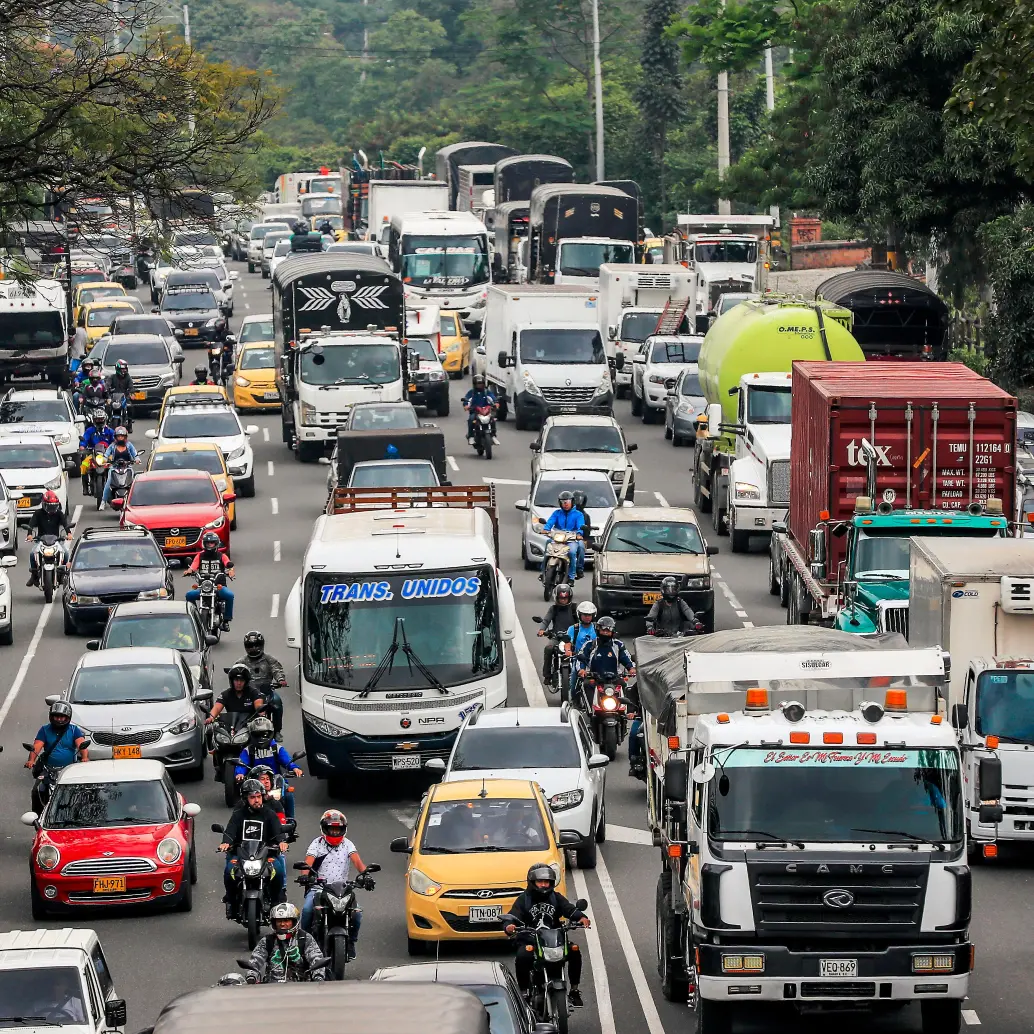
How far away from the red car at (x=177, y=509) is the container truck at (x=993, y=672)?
17.2 meters

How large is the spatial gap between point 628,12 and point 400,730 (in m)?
104

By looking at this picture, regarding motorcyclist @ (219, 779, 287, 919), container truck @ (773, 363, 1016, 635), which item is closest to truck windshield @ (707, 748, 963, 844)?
motorcyclist @ (219, 779, 287, 919)

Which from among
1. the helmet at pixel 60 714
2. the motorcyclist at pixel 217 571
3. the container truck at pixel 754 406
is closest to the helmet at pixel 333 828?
the helmet at pixel 60 714

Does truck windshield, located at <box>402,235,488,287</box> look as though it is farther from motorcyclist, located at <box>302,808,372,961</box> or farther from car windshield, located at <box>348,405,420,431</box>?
motorcyclist, located at <box>302,808,372,961</box>

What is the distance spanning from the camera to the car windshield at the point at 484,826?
18.9m

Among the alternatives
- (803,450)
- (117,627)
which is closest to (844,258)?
(803,450)

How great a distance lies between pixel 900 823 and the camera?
14.9 m

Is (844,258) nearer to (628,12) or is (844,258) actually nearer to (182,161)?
(628,12)

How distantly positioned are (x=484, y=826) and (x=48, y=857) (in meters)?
4.13

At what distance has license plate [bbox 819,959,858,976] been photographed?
14750 mm

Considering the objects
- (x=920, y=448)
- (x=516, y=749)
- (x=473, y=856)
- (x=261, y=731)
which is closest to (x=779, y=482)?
(x=920, y=448)

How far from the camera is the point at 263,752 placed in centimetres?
2219

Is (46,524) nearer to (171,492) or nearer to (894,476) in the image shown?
(171,492)

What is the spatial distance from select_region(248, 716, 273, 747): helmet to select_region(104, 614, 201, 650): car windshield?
20.3 ft
